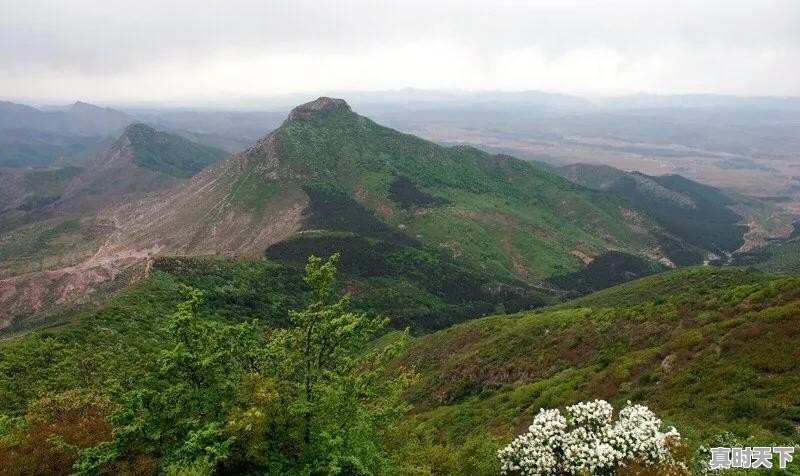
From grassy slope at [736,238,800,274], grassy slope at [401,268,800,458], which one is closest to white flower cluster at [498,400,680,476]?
grassy slope at [401,268,800,458]

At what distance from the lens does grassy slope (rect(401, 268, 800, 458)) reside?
83.2ft

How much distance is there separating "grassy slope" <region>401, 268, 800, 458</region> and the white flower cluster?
17.5 ft

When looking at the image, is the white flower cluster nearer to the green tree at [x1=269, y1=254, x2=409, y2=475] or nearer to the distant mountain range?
the green tree at [x1=269, y1=254, x2=409, y2=475]

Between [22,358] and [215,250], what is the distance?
112 m

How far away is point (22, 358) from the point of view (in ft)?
149

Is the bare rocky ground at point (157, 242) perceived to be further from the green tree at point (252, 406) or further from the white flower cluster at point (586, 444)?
the white flower cluster at point (586, 444)

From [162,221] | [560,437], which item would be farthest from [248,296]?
[162,221]

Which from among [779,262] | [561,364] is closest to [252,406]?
[561,364]

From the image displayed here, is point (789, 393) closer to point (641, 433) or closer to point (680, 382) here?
point (680, 382)

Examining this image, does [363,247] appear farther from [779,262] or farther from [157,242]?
[779,262]

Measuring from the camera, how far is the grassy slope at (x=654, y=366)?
25.4m

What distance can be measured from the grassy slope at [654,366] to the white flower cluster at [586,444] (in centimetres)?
533

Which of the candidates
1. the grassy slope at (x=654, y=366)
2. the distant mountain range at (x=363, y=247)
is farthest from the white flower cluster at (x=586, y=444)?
the distant mountain range at (x=363, y=247)

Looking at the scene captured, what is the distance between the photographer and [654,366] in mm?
33812
